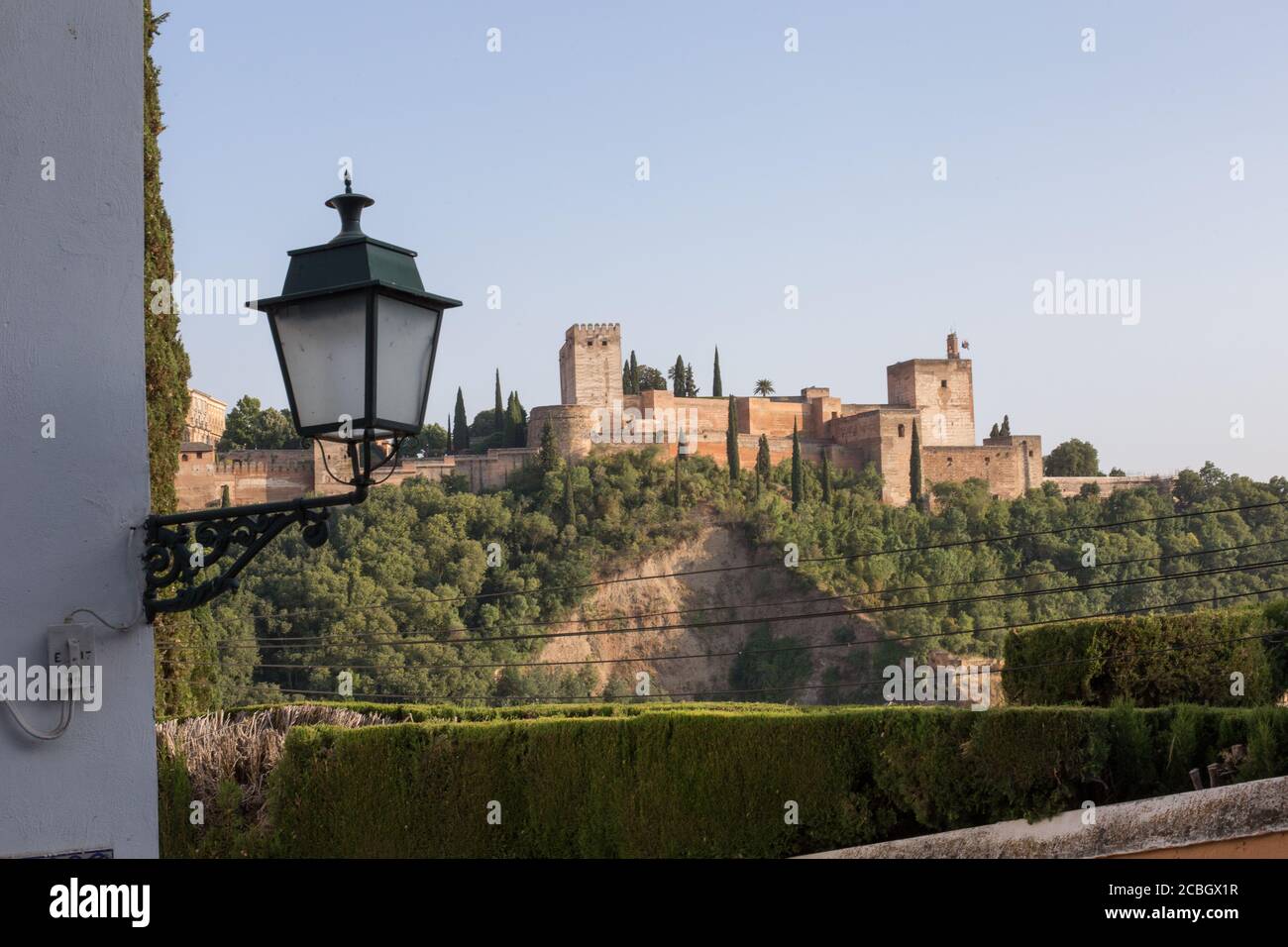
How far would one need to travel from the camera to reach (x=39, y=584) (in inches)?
105

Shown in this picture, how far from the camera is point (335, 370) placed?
2746 millimetres

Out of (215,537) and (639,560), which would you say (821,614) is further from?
(639,560)

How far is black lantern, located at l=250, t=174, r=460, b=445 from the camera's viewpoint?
2.71 m

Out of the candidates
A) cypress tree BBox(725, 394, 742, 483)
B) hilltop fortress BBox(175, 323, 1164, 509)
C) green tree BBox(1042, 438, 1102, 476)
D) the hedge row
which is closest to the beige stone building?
hilltop fortress BBox(175, 323, 1164, 509)

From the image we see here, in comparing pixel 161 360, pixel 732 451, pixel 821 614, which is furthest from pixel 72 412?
pixel 732 451

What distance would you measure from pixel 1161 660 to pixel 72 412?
11.6 metres

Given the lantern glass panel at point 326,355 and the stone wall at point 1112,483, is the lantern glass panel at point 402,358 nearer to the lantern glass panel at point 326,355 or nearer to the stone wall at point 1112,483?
the lantern glass panel at point 326,355

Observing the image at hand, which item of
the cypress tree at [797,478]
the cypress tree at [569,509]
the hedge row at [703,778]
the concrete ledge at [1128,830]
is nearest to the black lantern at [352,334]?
the concrete ledge at [1128,830]

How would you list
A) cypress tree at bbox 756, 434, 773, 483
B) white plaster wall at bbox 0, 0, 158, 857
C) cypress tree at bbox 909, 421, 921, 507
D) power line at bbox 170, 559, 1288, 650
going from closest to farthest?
white plaster wall at bbox 0, 0, 158, 857 → power line at bbox 170, 559, 1288, 650 → cypress tree at bbox 756, 434, 773, 483 → cypress tree at bbox 909, 421, 921, 507

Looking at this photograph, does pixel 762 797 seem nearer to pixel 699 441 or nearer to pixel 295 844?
pixel 295 844

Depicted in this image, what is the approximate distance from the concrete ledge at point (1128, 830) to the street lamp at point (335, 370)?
5.07 m

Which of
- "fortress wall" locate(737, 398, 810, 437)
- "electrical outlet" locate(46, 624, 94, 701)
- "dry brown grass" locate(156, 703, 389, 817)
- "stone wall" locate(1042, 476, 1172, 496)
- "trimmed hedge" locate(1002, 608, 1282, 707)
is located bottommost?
"dry brown grass" locate(156, 703, 389, 817)

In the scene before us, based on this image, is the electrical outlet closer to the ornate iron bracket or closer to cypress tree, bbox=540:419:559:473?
the ornate iron bracket

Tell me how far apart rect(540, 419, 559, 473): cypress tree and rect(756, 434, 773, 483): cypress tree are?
8564 millimetres
